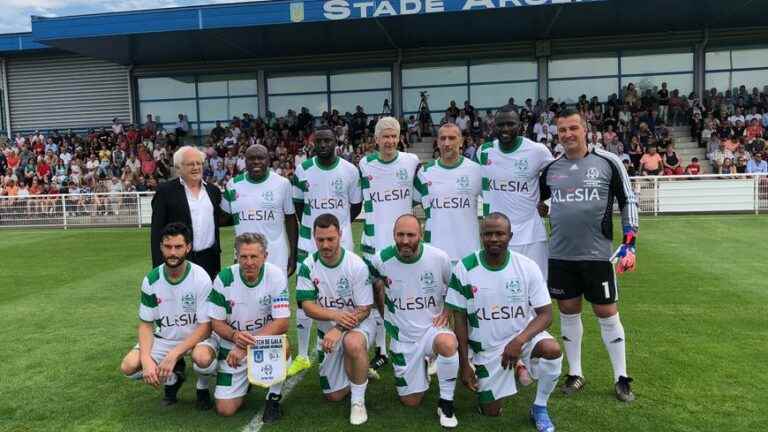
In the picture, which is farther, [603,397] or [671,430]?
[603,397]

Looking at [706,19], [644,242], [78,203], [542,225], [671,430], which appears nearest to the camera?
[671,430]

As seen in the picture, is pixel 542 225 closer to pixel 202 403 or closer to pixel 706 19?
pixel 202 403

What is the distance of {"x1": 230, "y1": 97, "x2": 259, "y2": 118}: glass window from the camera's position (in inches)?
1001

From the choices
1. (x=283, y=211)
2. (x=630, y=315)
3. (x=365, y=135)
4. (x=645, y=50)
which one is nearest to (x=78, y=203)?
(x=365, y=135)

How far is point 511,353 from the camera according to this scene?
12.6ft

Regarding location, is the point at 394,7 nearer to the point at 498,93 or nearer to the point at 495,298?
the point at 498,93

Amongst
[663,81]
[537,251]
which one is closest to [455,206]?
[537,251]

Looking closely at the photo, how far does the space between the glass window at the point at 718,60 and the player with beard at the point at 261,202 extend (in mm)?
22347

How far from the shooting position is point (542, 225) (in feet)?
16.0

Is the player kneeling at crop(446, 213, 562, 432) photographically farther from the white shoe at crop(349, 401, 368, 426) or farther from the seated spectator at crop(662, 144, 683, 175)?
the seated spectator at crop(662, 144, 683, 175)

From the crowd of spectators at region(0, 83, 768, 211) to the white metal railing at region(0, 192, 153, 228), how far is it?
56cm

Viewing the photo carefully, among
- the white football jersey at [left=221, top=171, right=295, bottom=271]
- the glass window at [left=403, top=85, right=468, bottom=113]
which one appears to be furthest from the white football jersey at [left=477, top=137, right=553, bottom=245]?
the glass window at [left=403, top=85, right=468, bottom=113]

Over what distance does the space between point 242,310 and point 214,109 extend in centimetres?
2293

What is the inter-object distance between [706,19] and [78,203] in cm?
2202
